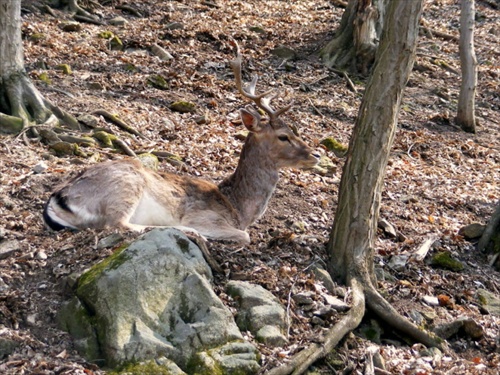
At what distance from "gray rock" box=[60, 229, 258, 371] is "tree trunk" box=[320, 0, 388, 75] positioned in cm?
980

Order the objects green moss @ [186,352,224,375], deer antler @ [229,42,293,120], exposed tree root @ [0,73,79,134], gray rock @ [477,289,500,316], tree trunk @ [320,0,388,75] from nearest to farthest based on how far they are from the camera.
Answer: green moss @ [186,352,224,375], gray rock @ [477,289,500,316], deer antler @ [229,42,293,120], exposed tree root @ [0,73,79,134], tree trunk @ [320,0,388,75]

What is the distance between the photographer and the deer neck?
8562 millimetres

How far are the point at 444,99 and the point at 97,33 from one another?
674cm

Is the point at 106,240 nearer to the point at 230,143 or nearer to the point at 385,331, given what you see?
the point at 385,331

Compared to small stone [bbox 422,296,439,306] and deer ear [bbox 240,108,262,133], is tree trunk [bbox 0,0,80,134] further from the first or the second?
small stone [bbox 422,296,439,306]

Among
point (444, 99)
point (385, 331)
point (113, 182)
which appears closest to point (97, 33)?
point (444, 99)

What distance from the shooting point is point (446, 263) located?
26.6 ft

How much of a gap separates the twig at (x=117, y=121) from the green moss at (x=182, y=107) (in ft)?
4.19

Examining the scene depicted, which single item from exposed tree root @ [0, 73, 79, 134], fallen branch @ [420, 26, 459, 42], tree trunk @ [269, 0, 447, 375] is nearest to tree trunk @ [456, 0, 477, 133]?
fallen branch @ [420, 26, 459, 42]

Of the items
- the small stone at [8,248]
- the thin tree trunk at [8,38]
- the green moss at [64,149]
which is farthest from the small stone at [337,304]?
the thin tree trunk at [8,38]

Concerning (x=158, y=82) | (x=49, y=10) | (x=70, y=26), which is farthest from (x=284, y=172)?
(x=49, y=10)

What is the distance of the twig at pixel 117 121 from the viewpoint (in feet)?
34.3

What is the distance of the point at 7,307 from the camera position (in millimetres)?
5746

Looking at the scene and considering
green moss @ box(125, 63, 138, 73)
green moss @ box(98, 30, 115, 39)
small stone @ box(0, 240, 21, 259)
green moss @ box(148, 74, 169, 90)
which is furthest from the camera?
green moss @ box(98, 30, 115, 39)
